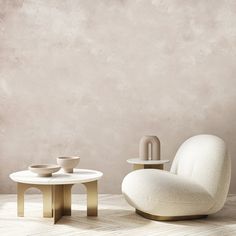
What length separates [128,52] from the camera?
5.00m

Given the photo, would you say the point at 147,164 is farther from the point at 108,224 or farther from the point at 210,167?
the point at 108,224

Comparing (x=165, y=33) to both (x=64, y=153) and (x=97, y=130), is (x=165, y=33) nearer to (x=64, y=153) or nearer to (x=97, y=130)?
(x=97, y=130)

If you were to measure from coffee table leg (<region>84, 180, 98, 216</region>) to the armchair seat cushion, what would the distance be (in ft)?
0.91

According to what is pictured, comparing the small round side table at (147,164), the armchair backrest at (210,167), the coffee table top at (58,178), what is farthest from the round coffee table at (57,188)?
the armchair backrest at (210,167)

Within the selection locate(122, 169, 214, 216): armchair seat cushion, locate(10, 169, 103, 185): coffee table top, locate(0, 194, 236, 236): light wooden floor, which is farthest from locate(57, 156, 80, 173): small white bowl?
locate(122, 169, 214, 216): armchair seat cushion

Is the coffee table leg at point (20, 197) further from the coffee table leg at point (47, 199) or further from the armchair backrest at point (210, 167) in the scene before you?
the armchair backrest at point (210, 167)

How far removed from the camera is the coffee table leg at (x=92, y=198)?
3.87 metres

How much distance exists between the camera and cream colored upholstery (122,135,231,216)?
3.65m

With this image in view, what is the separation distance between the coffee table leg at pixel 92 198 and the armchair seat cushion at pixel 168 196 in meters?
0.28

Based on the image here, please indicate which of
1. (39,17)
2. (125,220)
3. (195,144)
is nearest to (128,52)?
(39,17)

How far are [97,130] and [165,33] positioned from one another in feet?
3.91

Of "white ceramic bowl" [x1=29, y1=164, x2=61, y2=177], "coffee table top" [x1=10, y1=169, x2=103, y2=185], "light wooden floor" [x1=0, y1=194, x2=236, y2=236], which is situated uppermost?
"white ceramic bowl" [x1=29, y1=164, x2=61, y2=177]

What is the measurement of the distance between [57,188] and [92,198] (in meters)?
0.30

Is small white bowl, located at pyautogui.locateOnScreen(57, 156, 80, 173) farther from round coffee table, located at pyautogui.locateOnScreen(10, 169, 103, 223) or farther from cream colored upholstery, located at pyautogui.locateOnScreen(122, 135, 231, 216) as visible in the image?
cream colored upholstery, located at pyautogui.locateOnScreen(122, 135, 231, 216)
